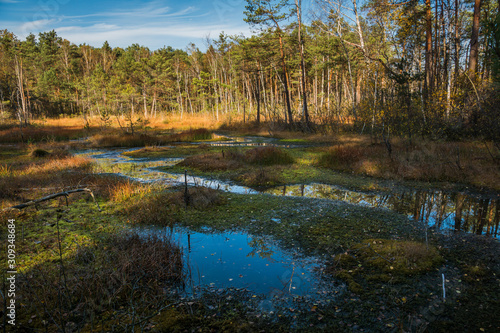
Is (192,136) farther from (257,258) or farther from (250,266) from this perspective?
(250,266)

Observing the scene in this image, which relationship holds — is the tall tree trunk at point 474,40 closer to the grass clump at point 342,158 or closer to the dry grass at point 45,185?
the grass clump at point 342,158

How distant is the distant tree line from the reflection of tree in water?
727 cm

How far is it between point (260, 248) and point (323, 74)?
42445 mm

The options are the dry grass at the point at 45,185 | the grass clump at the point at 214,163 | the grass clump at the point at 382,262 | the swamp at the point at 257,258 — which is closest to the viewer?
the swamp at the point at 257,258

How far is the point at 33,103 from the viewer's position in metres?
52.6

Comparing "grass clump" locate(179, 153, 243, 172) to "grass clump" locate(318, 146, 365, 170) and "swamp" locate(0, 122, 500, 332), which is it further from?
"grass clump" locate(318, 146, 365, 170)

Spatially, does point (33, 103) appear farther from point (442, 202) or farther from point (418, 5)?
point (442, 202)

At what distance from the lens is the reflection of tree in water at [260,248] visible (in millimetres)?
4934

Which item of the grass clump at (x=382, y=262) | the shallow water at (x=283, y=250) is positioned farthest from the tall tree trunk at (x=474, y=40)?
the grass clump at (x=382, y=262)

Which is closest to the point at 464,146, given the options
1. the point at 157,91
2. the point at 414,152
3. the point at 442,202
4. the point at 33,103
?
the point at 414,152

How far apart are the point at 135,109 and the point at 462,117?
59194mm

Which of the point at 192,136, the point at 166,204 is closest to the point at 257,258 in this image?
the point at 166,204

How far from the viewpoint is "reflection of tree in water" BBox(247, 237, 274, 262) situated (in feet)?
A: 16.2

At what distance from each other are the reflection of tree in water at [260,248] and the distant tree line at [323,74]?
23.9ft
